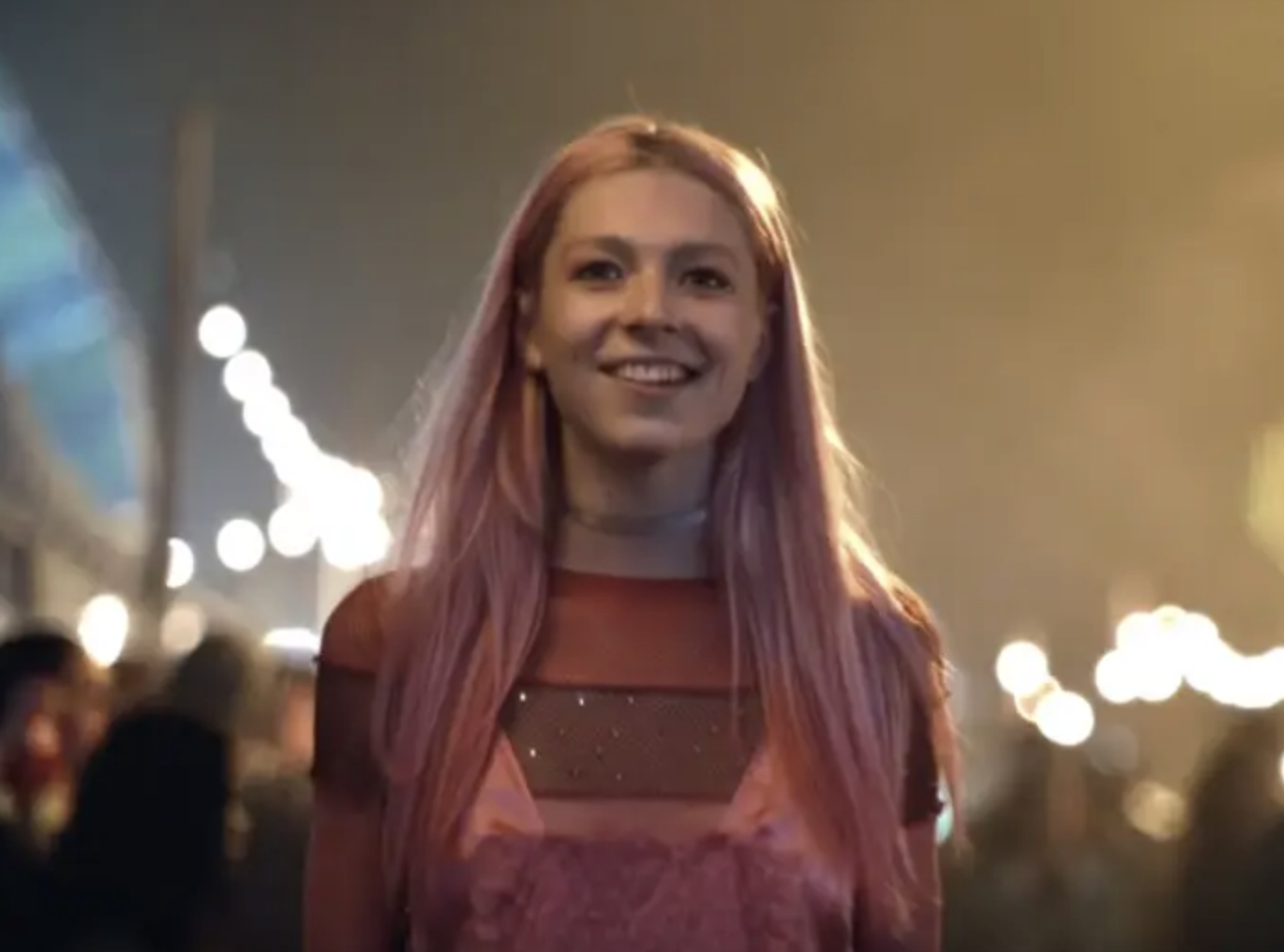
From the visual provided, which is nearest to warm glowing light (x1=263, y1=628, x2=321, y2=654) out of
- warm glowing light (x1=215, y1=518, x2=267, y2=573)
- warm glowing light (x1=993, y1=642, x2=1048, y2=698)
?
warm glowing light (x1=215, y1=518, x2=267, y2=573)

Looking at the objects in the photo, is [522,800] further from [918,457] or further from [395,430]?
[918,457]

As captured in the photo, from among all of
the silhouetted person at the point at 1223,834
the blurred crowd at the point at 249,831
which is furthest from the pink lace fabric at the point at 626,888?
the silhouetted person at the point at 1223,834

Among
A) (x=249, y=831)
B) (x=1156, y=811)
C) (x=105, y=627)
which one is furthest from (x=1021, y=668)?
(x=249, y=831)

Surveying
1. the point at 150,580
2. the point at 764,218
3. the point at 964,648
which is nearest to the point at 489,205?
the point at 150,580

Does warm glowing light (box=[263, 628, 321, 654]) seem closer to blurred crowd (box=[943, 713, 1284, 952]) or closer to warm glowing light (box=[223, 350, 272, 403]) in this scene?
warm glowing light (box=[223, 350, 272, 403])

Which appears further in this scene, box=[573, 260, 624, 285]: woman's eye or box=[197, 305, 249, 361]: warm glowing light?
box=[197, 305, 249, 361]: warm glowing light

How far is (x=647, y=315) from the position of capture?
103 cm

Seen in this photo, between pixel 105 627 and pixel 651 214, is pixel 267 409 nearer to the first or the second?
pixel 105 627

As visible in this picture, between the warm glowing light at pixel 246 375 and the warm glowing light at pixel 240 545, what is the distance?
0.81 feet

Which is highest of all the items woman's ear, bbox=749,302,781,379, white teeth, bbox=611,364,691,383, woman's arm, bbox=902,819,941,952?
woman's ear, bbox=749,302,781,379

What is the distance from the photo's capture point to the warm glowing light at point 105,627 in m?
2.94

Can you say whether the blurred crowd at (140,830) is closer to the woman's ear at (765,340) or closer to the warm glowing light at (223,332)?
the warm glowing light at (223,332)

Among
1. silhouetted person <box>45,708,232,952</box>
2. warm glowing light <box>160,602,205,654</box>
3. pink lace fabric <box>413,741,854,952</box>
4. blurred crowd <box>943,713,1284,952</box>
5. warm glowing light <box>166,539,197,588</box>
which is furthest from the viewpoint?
warm glowing light <box>166,539,197,588</box>

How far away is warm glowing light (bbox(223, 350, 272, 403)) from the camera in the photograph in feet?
10.8
